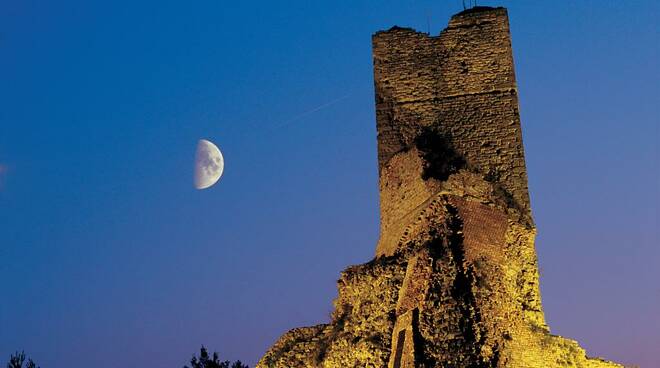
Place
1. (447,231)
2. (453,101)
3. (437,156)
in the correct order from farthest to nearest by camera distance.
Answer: (453,101) < (437,156) < (447,231)

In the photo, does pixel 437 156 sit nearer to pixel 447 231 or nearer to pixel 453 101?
pixel 453 101

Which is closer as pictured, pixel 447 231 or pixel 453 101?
pixel 447 231

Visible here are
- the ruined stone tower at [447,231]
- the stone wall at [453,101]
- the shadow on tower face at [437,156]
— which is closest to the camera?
the ruined stone tower at [447,231]

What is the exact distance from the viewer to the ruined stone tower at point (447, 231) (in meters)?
16.0

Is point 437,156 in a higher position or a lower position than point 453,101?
lower

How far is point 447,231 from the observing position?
55.5 ft

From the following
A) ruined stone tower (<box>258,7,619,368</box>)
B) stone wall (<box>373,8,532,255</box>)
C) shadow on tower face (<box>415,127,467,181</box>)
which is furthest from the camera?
stone wall (<box>373,8,532,255</box>)

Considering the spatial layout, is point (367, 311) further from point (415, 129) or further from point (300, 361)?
point (415, 129)

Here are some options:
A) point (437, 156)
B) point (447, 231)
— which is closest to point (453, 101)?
point (437, 156)

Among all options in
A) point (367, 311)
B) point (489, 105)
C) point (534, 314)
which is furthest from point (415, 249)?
point (489, 105)

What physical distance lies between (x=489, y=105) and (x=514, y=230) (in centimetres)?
271

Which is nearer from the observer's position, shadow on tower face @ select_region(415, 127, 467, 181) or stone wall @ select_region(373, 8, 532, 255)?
shadow on tower face @ select_region(415, 127, 467, 181)

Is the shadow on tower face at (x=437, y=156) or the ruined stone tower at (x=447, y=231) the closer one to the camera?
the ruined stone tower at (x=447, y=231)

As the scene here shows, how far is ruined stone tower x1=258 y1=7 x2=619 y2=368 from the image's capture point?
16.0 meters
